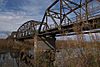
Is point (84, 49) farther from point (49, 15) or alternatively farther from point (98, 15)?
point (49, 15)

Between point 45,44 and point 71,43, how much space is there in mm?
28684

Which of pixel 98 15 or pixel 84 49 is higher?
pixel 98 15

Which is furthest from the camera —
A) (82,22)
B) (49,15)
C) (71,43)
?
(49,15)

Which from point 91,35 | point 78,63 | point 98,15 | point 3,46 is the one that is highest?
point 98,15

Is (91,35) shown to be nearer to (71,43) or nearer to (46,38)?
(71,43)

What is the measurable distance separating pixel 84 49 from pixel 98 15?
12.0 metres

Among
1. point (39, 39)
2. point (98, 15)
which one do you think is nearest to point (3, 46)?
point (39, 39)

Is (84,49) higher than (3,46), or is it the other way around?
(84,49)

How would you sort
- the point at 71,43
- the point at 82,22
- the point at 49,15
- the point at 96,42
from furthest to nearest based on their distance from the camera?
the point at 49,15, the point at 82,22, the point at 71,43, the point at 96,42

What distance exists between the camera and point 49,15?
114ft

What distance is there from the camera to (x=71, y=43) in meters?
10.2

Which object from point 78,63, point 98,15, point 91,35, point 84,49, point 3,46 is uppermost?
point 98,15

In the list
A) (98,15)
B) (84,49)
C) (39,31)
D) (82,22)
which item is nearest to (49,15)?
(39,31)

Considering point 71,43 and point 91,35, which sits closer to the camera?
point 91,35
